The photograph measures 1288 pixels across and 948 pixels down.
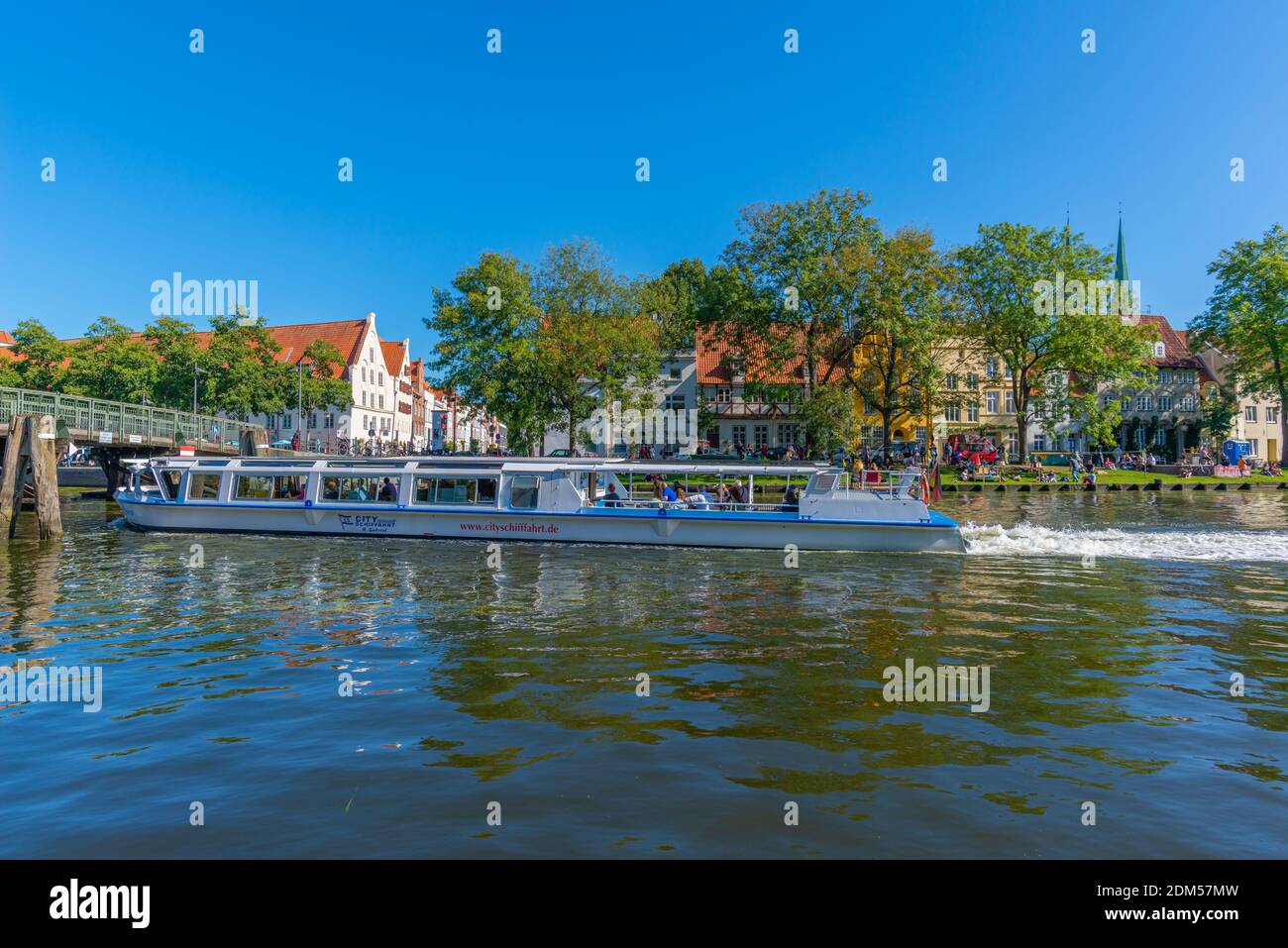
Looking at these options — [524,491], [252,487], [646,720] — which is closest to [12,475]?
[252,487]

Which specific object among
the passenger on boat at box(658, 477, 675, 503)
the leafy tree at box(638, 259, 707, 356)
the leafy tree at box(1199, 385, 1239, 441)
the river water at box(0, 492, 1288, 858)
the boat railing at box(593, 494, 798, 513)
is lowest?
the river water at box(0, 492, 1288, 858)

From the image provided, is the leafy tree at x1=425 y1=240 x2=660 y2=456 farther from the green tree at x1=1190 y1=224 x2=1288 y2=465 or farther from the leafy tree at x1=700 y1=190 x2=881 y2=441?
the green tree at x1=1190 y1=224 x2=1288 y2=465

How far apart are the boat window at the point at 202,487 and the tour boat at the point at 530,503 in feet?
0.13

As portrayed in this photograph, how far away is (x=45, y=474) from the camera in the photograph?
30.9 m

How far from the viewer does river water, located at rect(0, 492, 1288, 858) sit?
7.34 metres

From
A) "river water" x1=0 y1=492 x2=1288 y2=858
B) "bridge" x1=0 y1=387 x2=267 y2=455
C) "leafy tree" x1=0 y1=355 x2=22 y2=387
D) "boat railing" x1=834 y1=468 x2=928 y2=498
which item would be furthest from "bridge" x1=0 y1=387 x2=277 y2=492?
"boat railing" x1=834 y1=468 x2=928 y2=498

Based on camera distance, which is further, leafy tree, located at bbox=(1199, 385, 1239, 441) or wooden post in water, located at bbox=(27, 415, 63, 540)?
leafy tree, located at bbox=(1199, 385, 1239, 441)

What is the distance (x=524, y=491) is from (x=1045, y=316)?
5214 centimetres

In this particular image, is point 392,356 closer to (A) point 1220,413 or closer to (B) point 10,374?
(B) point 10,374

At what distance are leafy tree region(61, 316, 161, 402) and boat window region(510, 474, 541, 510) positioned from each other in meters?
55.8

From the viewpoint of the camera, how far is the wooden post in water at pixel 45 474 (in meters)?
30.3

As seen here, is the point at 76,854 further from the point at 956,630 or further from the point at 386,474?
the point at 386,474

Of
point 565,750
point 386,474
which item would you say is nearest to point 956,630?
point 565,750

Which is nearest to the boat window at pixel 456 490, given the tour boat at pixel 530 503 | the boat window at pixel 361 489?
the tour boat at pixel 530 503
